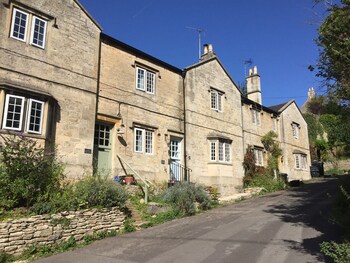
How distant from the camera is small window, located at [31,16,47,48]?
44.5ft

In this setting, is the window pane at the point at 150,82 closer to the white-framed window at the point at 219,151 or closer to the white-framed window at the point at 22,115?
the white-framed window at the point at 219,151

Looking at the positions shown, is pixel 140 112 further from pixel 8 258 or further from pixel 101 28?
pixel 8 258

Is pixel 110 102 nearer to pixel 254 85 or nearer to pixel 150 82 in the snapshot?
pixel 150 82

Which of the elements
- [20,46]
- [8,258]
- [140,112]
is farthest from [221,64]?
[8,258]

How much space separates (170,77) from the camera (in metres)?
20.2

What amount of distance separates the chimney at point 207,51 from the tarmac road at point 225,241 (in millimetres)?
13536

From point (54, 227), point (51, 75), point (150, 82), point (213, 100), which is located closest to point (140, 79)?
point (150, 82)

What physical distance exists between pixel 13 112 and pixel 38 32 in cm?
391

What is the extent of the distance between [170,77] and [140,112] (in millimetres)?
3765

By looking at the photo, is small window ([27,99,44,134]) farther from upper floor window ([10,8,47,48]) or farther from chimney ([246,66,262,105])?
chimney ([246,66,262,105])

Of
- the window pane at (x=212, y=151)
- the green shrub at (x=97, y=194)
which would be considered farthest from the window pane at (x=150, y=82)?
the green shrub at (x=97, y=194)

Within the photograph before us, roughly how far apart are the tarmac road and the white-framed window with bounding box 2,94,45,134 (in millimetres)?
5316

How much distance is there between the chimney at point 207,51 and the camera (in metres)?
24.3

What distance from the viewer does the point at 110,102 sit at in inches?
Result: 642
